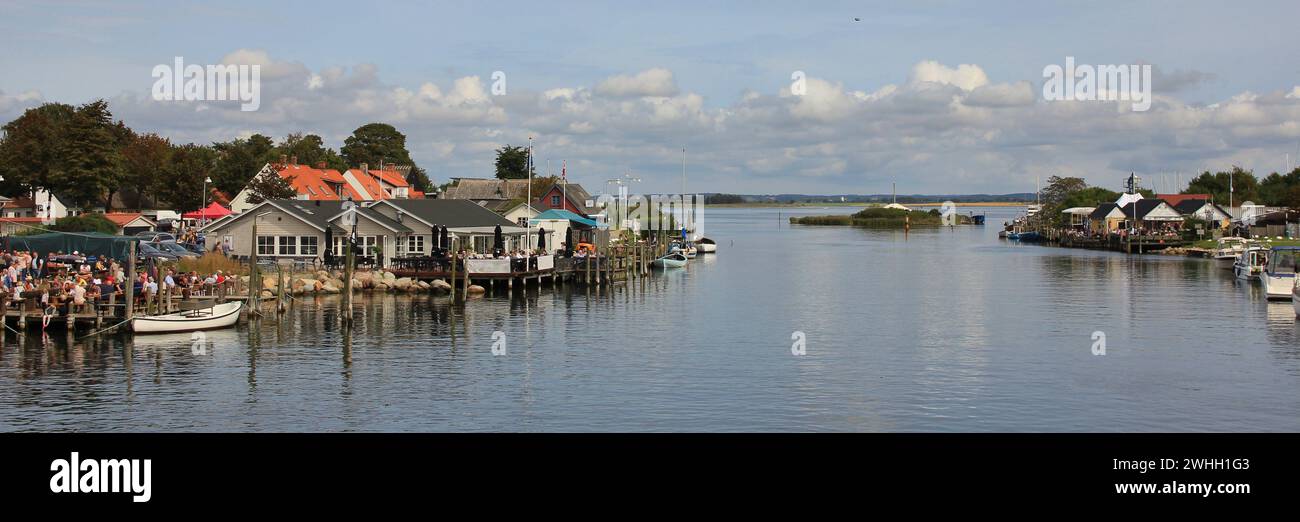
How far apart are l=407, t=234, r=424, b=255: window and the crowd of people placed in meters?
18.8

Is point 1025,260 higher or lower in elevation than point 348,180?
lower

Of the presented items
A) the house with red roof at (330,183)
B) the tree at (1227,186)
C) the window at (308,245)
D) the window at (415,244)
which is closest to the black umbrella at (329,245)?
the window at (308,245)

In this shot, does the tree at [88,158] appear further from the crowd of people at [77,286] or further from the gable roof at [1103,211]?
the gable roof at [1103,211]

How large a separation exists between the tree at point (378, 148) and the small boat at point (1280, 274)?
4549 inches

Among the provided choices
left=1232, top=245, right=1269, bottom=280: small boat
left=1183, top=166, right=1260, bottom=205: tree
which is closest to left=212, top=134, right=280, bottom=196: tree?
left=1232, top=245, right=1269, bottom=280: small boat

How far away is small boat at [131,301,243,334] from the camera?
44375 mm

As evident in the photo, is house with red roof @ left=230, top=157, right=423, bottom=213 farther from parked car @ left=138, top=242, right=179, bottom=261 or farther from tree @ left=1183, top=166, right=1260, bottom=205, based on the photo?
tree @ left=1183, top=166, right=1260, bottom=205

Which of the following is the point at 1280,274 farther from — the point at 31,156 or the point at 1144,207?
the point at 31,156

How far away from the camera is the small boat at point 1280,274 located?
6303cm

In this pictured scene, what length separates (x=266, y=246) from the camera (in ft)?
228

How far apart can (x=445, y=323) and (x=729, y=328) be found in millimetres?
12272
